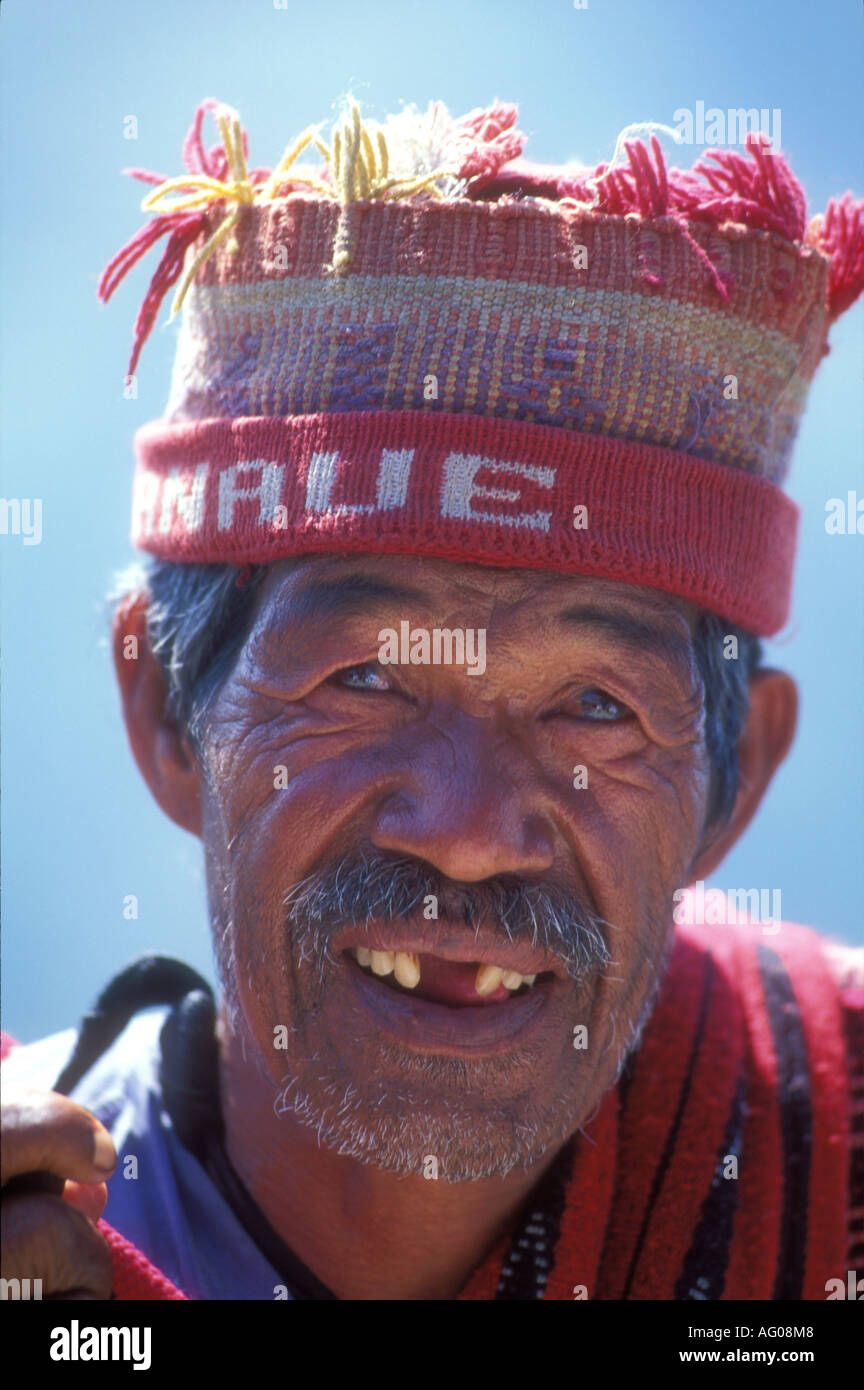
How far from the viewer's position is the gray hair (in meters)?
2.08

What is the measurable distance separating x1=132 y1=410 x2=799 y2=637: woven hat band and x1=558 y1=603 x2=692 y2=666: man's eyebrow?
55 millimetres

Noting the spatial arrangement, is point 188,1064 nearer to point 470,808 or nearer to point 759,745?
point 470,808

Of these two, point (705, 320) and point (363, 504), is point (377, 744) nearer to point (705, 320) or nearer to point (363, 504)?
point (363, 504)

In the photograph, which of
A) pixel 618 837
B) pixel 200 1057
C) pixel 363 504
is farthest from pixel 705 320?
pixel 200 1057

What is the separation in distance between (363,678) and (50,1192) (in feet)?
2.63

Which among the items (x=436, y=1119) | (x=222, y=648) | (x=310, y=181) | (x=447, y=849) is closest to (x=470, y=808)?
(x=447, y=849)

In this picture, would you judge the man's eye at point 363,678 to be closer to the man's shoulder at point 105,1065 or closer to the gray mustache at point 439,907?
the gray mustache at point 439,907

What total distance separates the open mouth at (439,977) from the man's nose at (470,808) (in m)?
0.16

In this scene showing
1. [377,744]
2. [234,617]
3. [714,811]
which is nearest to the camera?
[377,744]

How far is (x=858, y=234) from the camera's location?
2.14m

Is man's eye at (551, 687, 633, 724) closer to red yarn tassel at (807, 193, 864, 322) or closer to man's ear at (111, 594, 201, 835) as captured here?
man's ear at (111, 594, 201, 835)

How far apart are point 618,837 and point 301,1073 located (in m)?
0.56

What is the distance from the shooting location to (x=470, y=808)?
1.77m

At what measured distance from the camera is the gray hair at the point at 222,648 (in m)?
2.08
